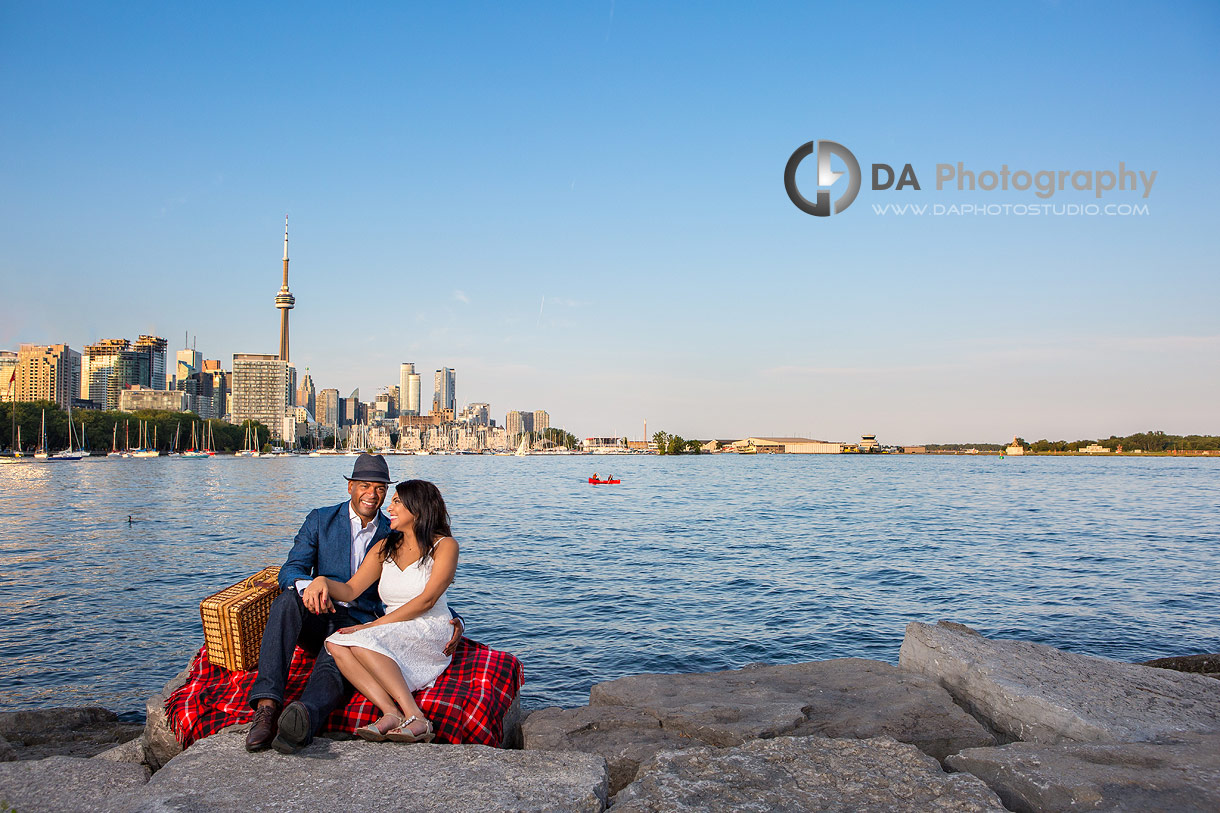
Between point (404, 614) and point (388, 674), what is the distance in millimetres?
411

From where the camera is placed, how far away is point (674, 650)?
1274 cm

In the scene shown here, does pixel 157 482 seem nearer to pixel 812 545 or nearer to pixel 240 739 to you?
pixel 812 545

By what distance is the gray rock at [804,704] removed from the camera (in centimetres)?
549

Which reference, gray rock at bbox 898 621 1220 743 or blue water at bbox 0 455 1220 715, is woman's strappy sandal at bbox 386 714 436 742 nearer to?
gray rock at bbox 898 621 1220 743

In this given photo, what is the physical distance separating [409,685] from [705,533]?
28.4 meters

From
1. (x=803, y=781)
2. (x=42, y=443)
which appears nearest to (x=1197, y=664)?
(x=803, y=781)

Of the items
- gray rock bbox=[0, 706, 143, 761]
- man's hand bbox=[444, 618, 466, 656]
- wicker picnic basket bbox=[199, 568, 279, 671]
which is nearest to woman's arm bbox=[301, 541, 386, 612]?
wicker picnic basket bbox=[199, 568, 279, 671]

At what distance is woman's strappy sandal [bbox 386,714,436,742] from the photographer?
15.7ft

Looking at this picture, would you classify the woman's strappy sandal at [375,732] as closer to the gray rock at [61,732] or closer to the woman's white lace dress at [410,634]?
the woman's white lace dress at [410,634]

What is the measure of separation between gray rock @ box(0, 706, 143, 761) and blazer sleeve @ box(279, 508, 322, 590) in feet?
10.8

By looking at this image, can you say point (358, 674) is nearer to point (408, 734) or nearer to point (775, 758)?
point (408, 734)

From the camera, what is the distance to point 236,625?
541 centimetres

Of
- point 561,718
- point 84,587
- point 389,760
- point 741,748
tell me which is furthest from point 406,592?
point 84,587

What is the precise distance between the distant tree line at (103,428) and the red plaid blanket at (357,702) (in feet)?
462
